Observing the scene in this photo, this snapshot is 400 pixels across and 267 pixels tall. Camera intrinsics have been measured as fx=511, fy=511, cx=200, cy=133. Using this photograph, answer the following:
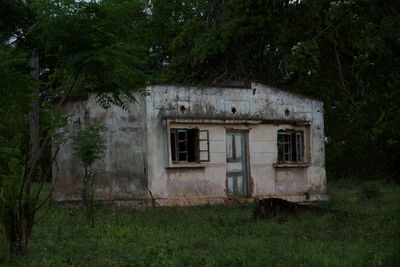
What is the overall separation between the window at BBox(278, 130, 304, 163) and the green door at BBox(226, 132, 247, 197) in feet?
6.06

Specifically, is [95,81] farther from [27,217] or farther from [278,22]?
[278,22]

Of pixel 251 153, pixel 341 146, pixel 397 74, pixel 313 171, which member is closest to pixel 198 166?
pixel 251 153

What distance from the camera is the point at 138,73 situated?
25.1 ft

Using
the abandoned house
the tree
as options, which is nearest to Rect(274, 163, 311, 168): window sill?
the abandoned house

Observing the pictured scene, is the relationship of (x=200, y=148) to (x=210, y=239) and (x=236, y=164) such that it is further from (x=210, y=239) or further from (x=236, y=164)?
(x=210, y=239)

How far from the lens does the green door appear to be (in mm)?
15205

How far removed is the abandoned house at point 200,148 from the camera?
1368 centimetres

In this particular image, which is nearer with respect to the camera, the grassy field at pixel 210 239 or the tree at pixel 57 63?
the tree at pixel 57 63

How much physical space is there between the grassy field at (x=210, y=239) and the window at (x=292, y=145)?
399 centimetres

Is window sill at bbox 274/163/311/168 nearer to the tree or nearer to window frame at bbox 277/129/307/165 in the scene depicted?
window frame at bbox 277/129/307/165

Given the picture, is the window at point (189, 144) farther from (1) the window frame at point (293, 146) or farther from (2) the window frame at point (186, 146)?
(1) the window frame at point (293, 146)

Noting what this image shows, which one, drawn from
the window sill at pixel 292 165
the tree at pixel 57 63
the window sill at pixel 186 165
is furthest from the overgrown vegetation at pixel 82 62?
the window sill at pixel 186 165

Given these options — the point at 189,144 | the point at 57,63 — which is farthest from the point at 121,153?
the point at 57,63

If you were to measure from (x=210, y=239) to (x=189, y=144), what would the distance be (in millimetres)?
6674
